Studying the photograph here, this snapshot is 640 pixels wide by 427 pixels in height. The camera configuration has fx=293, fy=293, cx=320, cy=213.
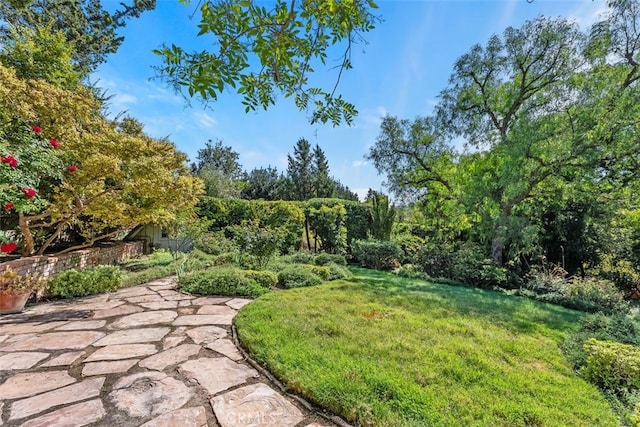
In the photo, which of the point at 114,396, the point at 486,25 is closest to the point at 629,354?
the point at 486,25

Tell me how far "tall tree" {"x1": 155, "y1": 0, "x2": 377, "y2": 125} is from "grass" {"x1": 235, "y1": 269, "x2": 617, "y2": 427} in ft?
6.40

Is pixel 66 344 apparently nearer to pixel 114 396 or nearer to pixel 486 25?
pixel 114 396

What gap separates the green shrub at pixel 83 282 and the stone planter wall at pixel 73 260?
1.78 ft

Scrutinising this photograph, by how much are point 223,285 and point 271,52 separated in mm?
4251

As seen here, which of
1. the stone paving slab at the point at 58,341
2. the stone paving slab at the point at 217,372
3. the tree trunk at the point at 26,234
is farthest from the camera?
the tree trunk at the point at 26,234

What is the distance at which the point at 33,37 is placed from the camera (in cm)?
607

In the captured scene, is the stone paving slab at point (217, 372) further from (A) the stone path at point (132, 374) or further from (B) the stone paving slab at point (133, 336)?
(B) the stone paving slab at point (133, 336)

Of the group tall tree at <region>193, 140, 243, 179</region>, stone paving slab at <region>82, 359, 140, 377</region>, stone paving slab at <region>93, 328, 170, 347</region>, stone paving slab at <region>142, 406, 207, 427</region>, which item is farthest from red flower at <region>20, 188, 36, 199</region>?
tall tree at <region>193, 140, 243, 179</region>

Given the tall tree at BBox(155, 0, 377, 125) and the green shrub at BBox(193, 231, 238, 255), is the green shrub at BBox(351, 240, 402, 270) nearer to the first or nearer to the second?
the green shrub at BBox(193, 231, 238, 255)

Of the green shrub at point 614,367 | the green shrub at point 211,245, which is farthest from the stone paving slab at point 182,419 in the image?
the green shrub at point 211,245

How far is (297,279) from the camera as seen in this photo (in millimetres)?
5871

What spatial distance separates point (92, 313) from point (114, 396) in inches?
95.6

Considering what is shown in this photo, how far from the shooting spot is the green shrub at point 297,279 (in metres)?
5.71

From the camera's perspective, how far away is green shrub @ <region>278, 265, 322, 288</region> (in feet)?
18.7
